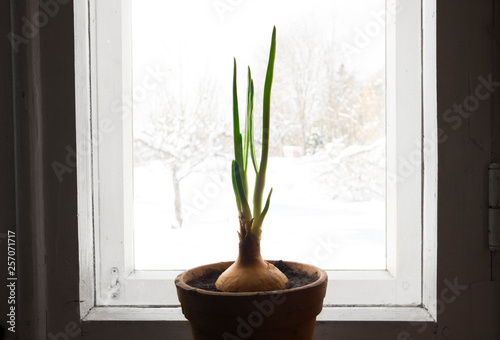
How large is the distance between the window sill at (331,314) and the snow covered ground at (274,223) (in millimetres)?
166

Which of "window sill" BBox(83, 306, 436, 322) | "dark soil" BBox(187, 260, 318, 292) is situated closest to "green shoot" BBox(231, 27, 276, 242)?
"dark soil" BBox(187, 260, 318, 292)

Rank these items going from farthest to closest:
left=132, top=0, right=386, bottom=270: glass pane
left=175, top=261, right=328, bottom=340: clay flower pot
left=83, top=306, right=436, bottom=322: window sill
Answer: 1. left=132, top=0, right=386, bottom=270: glass pane
2. left=83, top=306, right=436, bottom=322: window sill
3. left=175, top=261, right=328, bottom=340: clay flower pot

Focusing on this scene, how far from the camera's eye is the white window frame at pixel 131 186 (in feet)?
2.34

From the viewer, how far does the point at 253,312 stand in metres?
0.51

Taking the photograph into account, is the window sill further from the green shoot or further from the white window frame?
the green shoot

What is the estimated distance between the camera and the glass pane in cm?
88

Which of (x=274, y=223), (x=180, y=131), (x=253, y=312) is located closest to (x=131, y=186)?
(x=180, y=131)

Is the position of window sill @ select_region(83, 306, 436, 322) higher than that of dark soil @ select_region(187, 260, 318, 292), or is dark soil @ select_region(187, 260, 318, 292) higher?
dark soil @ select_region(187, 260, 318, 292)

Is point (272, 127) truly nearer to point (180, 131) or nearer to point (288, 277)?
point (180, 131)

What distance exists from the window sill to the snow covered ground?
17 cm

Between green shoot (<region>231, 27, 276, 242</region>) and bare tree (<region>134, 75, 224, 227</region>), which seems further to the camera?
bare tree (<region>134, 75, 224, 227</region>)

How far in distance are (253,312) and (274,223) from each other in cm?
41

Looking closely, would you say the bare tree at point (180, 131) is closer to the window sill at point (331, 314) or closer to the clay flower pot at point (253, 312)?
the window sill at point (331, 314)

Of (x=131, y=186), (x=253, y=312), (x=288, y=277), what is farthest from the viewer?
(x=131, y=186)
